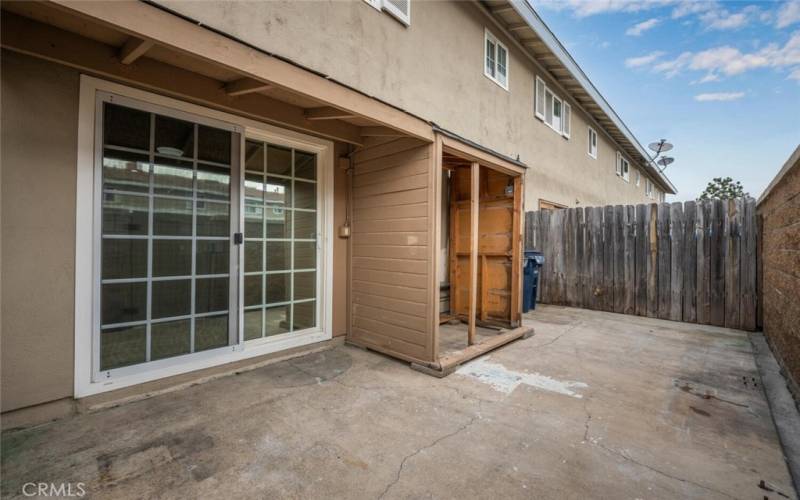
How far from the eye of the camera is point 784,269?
10.5ft

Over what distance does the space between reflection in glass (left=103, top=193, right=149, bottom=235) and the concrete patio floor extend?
1.34 metres

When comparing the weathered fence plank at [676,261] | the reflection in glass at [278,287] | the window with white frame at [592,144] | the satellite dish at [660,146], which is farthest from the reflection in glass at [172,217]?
the satellite dish at [660,146]

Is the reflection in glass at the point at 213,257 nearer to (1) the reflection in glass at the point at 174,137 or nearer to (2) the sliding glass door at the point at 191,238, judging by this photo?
(2) the sliding glass door at the point at 191,238

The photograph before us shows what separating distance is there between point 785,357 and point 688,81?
1017 centimetres

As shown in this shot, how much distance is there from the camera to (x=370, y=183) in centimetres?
380

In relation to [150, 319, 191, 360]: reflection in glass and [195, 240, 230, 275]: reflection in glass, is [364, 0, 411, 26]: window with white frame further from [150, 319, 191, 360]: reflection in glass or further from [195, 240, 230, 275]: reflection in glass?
[150, 319, 191, 360]: reflection in glass

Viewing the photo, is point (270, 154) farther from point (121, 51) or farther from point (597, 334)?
Answer: point (597, 334)

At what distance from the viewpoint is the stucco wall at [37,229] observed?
2.05 meters

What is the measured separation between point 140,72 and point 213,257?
1.54m

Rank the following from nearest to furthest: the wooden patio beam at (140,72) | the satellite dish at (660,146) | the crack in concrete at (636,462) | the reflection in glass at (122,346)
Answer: the crack in concrete at (636,462) → the wooden patio beam at (140,72) → the reflection in glass at (122,346) → the satellite dish at (660,146)

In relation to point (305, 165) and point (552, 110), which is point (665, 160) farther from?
point (305, 165)

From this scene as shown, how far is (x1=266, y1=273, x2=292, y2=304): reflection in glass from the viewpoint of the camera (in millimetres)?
3416

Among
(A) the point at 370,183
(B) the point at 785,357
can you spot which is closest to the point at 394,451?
(A) the point at 370,183

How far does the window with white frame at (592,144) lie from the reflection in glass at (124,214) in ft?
37.7
